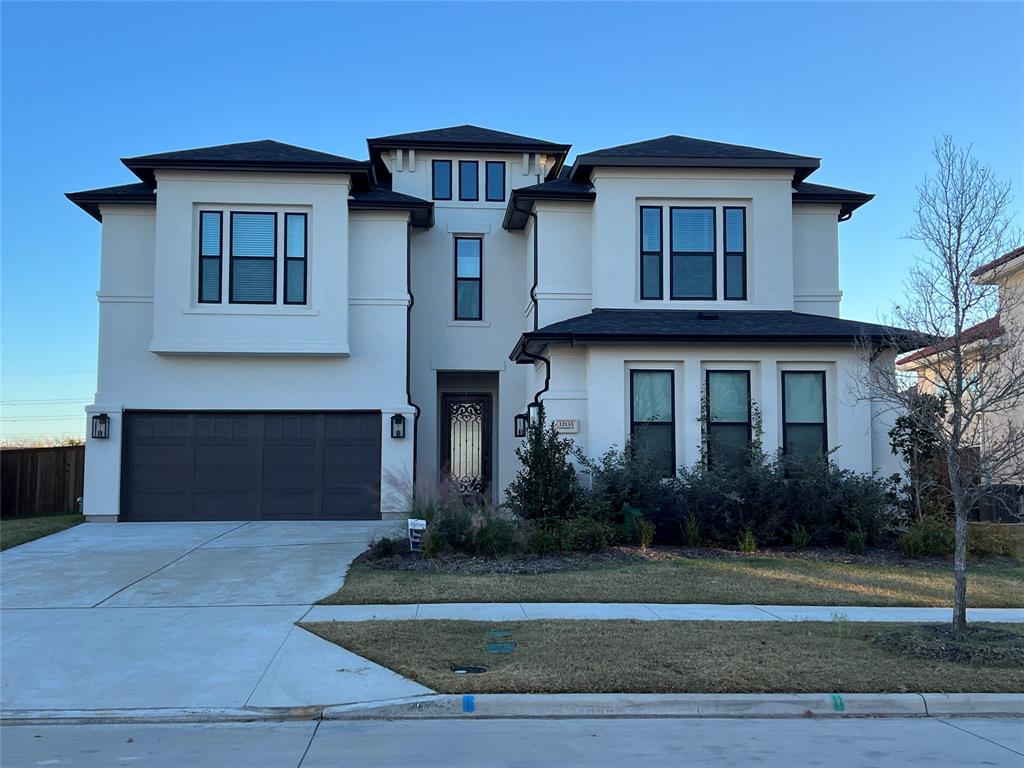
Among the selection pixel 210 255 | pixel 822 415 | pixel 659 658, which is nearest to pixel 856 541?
pixel 822 415

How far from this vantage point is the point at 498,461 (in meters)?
21.0


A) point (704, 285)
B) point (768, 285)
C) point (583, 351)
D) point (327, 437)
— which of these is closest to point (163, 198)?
point (327, 437)

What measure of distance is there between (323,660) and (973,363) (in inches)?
315

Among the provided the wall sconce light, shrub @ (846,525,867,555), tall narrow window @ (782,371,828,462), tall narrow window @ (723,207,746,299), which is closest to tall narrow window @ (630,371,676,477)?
tall narrow window @ (782,371,828,462)

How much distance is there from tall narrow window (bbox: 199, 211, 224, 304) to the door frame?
234 inches

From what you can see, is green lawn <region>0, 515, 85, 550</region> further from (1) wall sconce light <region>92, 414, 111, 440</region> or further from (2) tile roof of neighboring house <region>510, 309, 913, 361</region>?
(2) tile roof of neighboring house <region>510, 309, 913, 361</region>

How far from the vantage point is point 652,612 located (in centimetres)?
1023

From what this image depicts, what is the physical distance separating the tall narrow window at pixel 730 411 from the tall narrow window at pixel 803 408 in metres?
0.75

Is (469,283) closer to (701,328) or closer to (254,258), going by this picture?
(254,258)

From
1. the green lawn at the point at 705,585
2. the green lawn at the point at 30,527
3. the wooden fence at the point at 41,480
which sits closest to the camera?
the green lawn at the point at 705,585

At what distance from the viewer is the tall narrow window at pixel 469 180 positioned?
836 inches

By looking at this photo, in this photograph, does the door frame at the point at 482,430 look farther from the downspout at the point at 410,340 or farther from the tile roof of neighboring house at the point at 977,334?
the tile roof of neighboring house at the point at 977,334

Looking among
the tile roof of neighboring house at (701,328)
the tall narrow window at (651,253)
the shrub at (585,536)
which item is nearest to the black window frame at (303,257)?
the tile roof of neighboring house at (701,328)

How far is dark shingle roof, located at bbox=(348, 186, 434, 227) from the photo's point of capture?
18.9 m
